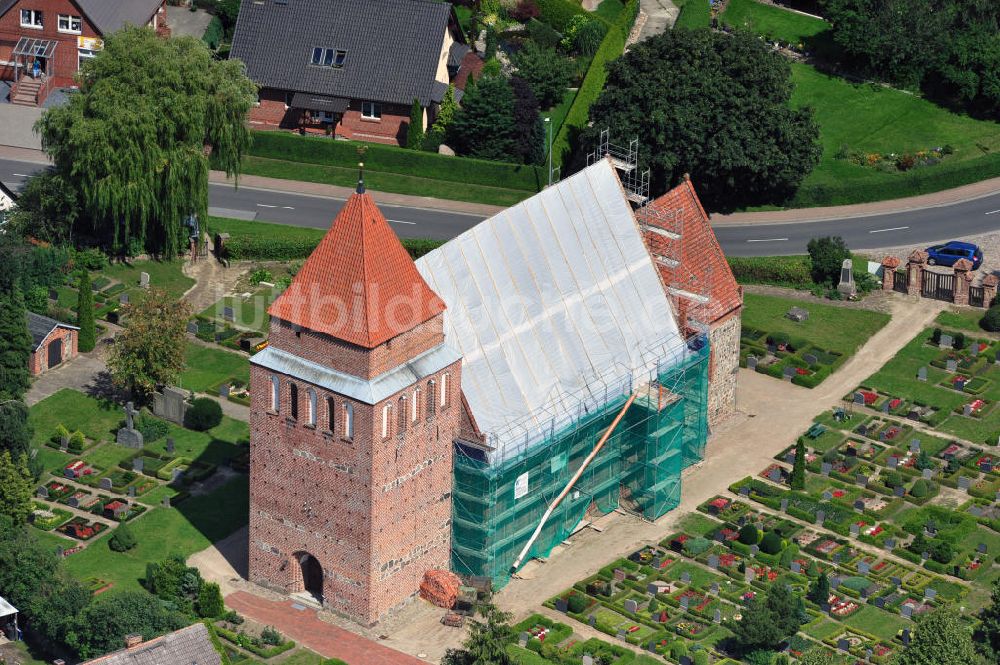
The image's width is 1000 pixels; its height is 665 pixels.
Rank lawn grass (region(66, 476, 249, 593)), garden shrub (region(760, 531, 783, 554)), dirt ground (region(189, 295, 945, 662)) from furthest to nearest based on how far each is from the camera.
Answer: garden shrub (region(760, 531, 783, 554)), lawn grass (region(66, 476, 249, 593)), dirt ground (region(189, 295, 945, 662))

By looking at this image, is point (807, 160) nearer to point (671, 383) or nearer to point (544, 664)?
point (671, 383)

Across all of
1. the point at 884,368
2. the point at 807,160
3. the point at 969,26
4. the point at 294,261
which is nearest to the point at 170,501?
the point at 294,261

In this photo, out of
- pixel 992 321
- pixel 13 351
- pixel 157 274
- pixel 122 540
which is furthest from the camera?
pixel 157 274

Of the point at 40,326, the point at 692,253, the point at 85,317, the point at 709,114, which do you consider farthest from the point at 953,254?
the point at 40,326

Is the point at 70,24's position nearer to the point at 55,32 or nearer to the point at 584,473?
the point at 55,32

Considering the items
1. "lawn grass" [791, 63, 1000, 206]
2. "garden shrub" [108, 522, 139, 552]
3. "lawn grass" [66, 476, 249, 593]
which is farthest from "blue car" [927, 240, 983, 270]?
"garden shrub" [108, 522, 139, 552]

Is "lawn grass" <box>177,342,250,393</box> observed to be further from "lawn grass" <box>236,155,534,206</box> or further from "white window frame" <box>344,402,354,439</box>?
"white window frame" <box>344,402,354,439</box>
